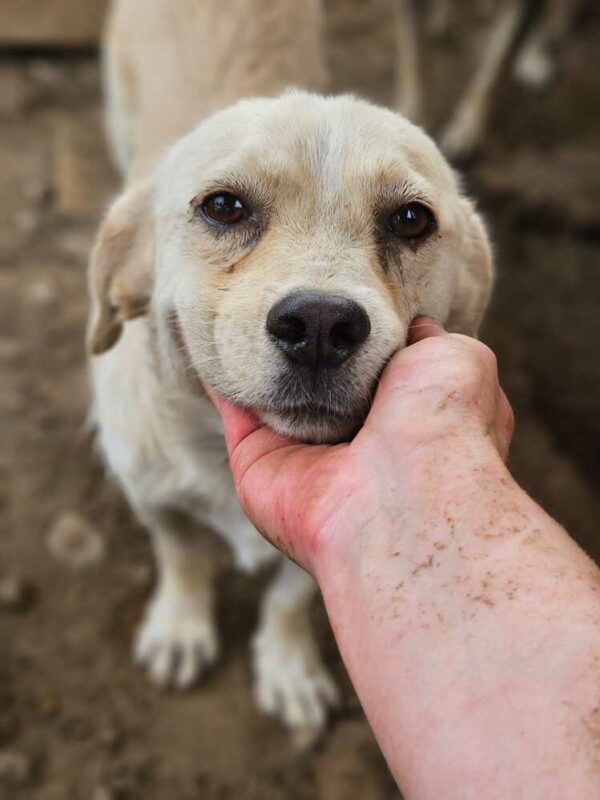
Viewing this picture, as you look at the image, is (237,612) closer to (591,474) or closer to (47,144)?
(591,474)

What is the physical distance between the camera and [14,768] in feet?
8.68

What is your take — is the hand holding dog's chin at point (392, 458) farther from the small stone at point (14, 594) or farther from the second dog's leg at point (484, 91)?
the second dog's leg at point (484, 91)

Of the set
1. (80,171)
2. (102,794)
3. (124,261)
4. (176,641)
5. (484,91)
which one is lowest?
(102,794)

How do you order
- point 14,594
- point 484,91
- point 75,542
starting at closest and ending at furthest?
point 14,594 < point 75,542 < point 484,91

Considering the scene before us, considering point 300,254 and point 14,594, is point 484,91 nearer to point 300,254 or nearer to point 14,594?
point 300,254

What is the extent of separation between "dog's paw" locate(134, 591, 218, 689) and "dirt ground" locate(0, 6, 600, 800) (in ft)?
0.20

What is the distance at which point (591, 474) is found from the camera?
390 centimetres

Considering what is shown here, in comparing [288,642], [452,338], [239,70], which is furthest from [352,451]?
[239,70]

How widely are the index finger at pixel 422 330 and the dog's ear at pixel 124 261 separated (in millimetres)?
780

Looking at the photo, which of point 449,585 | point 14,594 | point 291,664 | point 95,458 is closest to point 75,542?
point 14,594

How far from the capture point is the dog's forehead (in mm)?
1824

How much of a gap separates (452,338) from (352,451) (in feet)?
1.13

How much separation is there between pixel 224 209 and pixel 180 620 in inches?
70.8

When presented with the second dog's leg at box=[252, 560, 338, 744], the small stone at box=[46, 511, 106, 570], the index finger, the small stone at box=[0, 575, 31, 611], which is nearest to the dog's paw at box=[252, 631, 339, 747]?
the second dog's leg at box=[252, 560, 338, 744]
